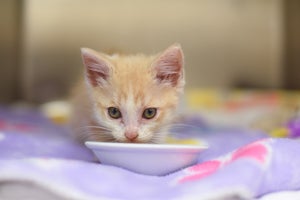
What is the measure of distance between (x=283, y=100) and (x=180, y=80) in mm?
1374

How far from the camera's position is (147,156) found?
36.4 inches

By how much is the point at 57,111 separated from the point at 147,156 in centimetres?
170

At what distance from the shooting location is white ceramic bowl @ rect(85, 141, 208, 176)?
3.01ft

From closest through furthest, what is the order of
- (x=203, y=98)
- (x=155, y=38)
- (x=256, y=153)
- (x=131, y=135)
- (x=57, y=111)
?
(x=256, y=153) → (x=131, y=135) → (x=57, y=111) → (x=203, y=98) → (x=155, y=38)

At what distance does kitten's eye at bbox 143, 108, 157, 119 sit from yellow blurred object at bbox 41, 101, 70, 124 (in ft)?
3.75

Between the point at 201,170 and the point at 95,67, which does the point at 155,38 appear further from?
the point at 201,170

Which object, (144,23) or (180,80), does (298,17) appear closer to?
(144,23)

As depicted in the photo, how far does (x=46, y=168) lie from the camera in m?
0.84

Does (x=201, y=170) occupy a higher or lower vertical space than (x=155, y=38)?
lower

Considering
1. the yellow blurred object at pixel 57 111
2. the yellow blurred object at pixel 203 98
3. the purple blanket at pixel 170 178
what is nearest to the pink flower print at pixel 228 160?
the purple blanket at pixel 170 178

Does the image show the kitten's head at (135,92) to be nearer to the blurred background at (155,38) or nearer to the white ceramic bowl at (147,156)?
the white ceramic bowl at (147,156)

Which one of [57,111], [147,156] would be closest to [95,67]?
[147,156]

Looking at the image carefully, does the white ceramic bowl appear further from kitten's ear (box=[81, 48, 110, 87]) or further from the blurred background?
the blurred background

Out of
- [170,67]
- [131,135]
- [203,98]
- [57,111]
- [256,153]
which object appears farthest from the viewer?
[203,98]
